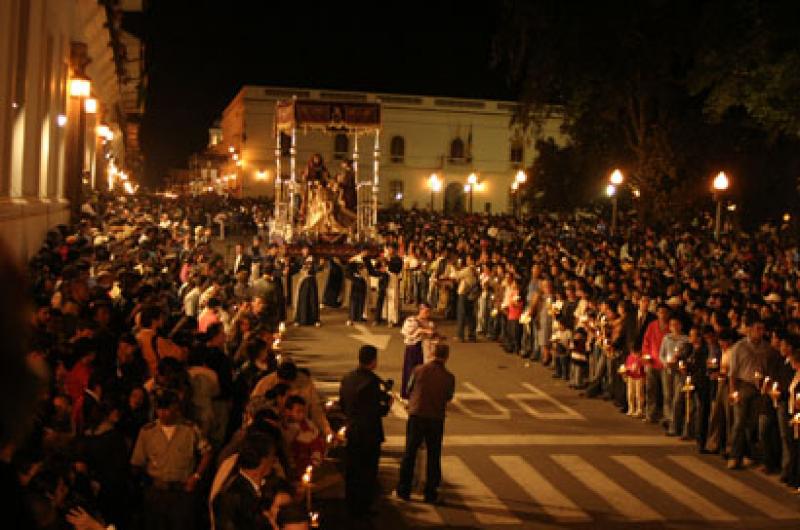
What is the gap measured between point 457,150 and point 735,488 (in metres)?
70.1

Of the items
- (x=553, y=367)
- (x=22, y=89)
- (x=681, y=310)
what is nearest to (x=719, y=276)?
(x=553, y=367)

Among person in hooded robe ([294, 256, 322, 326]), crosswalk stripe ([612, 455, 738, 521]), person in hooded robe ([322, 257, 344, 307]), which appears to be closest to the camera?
crosswalk stripe ([612, 455, 738, 521])

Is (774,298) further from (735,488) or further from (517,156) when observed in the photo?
(517,156)

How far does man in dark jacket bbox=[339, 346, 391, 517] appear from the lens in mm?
9172

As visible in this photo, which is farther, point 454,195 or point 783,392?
point 454,195

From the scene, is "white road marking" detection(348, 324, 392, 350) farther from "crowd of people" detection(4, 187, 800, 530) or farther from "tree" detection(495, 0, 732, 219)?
"tree" detection(495, 0, 732, 219)

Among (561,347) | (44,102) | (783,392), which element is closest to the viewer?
(783,392)

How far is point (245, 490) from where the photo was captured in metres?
5.36

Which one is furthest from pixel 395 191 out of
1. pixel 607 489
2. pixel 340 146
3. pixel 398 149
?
pixel 607 489

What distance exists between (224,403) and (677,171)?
30360mm

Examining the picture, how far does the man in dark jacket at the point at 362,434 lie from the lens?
9.17 m

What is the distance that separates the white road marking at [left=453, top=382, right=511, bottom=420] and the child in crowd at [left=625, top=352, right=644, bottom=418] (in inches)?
72.9

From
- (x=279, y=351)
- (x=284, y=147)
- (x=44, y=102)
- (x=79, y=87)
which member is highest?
(x=284, y=147)

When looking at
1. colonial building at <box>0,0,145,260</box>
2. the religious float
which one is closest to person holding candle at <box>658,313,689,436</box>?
colonial building at <box>0,0,145,260</box>
